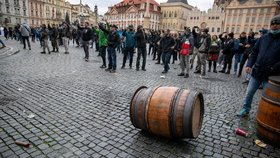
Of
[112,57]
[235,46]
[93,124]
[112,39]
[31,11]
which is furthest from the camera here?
[31,11]

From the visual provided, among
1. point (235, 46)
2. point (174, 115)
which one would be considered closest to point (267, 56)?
point (174, 115)

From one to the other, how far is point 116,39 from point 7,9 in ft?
265

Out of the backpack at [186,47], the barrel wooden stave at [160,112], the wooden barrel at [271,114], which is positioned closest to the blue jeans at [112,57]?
the backpack at [186,47]

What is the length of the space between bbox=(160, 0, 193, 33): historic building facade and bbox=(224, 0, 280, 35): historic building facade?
17394mm

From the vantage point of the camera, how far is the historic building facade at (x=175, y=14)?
8238 centimetres

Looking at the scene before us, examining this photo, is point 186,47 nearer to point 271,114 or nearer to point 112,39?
point 112,39

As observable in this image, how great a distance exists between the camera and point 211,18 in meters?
75.0

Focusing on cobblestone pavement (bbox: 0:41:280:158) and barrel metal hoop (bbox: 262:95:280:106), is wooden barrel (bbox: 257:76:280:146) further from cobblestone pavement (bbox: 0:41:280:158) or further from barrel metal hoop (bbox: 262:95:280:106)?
cobblestone pavement (bbox: 0:41:280:158)

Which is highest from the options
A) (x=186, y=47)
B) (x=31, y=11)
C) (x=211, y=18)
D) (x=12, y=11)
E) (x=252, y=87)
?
(x=31, y=11)

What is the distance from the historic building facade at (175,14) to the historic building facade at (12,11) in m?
56.2

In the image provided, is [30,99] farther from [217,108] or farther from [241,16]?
[241,16]

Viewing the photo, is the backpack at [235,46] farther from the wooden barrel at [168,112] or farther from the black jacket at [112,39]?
the wooden barrel at [168,112]

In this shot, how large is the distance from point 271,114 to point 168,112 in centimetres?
182

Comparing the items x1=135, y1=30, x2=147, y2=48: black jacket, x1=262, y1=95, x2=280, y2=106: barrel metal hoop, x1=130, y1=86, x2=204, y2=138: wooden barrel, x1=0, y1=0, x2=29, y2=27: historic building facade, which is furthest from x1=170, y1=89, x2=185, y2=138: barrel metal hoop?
x1=0, y1=0, x2=29, y2=27: historic building facade
